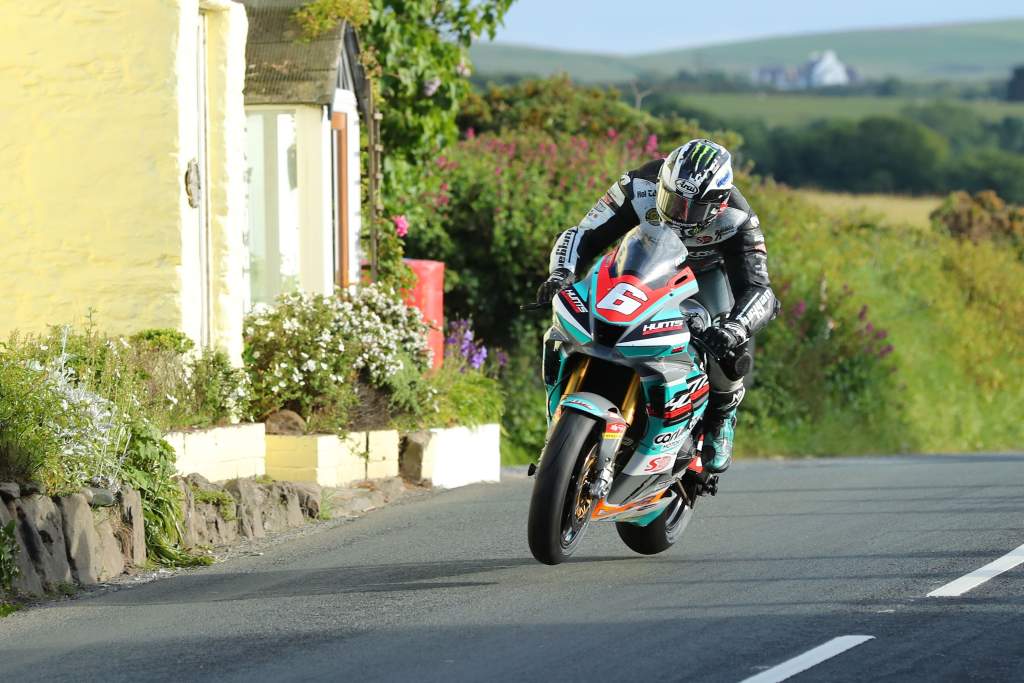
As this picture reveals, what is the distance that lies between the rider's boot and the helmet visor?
1042 millimetres

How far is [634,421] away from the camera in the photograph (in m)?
8.55

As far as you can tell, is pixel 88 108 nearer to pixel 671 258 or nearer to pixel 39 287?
pixel 39 287

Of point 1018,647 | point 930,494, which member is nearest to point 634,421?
point 1018,647

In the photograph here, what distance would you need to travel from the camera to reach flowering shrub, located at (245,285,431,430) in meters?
12.7

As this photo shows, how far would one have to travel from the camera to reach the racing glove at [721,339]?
8578 millimetres

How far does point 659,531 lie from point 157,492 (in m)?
2.74

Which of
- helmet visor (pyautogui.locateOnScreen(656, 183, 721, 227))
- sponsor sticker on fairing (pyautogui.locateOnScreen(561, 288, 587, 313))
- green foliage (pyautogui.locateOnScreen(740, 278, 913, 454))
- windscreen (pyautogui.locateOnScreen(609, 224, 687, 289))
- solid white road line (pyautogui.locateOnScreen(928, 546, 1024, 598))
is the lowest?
green foliage (pyautogui.locateOnScreen(740, 278, 913, 454))

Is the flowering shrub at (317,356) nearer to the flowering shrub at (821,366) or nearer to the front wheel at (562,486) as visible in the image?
the front wheel at (562,486)

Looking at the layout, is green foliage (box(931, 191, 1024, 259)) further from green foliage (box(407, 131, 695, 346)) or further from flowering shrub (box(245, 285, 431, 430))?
flowering shrub (box(245, 285, 431, 430))

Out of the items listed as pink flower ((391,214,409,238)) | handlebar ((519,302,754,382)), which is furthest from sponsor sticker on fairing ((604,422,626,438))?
pink flower ((391,214,409,238))

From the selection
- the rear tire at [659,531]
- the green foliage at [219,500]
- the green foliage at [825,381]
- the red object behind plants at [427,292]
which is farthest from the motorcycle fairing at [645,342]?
the green foliage at [825,381]

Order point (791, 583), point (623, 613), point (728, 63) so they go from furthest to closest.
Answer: point (728, 63) < point (791, 583) < point (623, 613)

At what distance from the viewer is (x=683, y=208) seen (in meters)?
8.81

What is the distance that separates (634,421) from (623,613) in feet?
3.58
